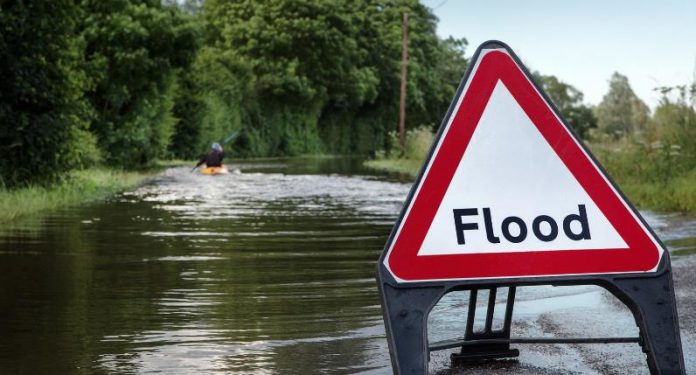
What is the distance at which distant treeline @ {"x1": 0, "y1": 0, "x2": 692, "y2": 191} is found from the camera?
19.0 meters

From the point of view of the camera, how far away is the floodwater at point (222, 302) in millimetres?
5977

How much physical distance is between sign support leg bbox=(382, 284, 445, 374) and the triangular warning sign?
0.26ft

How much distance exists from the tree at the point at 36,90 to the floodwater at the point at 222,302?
2.80 meters

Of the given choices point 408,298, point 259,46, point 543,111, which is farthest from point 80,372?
point 259,46

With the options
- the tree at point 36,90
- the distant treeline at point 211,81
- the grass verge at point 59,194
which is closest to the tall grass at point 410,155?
the distant treeline at point 211,81

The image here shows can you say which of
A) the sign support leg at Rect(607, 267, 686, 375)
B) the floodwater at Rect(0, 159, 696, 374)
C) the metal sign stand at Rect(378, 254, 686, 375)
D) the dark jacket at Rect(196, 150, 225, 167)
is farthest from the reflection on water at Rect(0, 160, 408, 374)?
the dark jacket at Rect(196, 150, 225, 167)

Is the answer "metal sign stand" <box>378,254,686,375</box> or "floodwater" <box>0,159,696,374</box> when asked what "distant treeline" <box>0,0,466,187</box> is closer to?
"floodwater" <box>0,159,696,374</box>

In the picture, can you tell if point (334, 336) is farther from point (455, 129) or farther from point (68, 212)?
point (68, 212)

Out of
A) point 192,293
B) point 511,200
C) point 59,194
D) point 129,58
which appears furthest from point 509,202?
point 129,58

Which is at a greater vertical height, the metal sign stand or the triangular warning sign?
the triangular warning sign

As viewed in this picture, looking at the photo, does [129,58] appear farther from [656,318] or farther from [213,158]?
[656,318]

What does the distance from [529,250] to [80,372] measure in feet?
8.01

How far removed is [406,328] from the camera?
4230 millimetres

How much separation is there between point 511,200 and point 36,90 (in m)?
15.5
